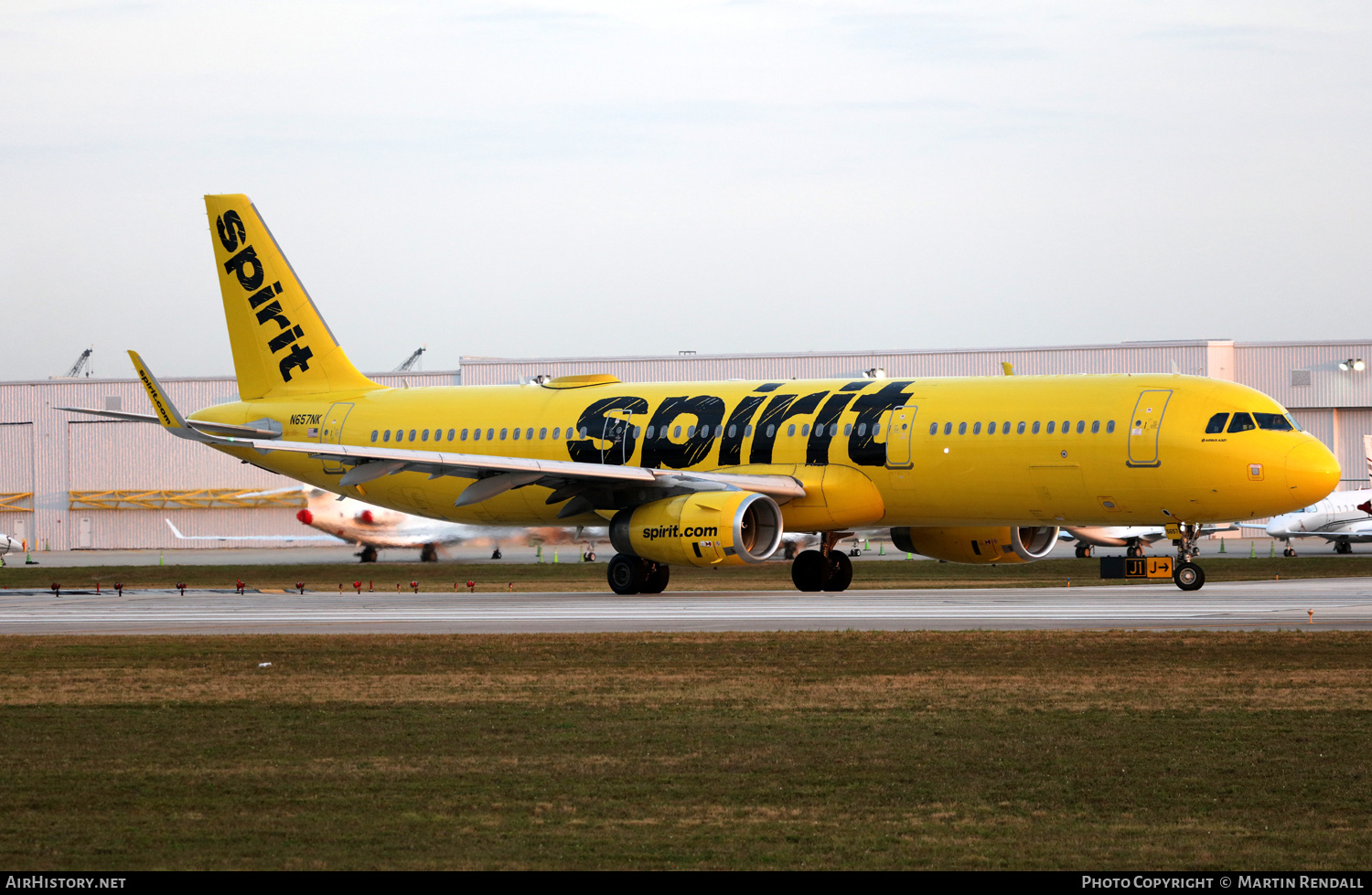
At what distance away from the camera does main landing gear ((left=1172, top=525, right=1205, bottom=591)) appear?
101 ft

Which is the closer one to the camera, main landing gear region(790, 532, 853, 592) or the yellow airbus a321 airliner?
the yellow airbus a321 airliner

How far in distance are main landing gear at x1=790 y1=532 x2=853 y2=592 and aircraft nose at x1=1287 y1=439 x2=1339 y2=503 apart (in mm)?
9878

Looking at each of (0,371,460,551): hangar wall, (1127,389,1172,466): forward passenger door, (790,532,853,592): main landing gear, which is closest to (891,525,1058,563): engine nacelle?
(790,532,853,592): main landing gear

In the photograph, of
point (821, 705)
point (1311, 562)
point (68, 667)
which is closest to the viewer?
point (821, 705)

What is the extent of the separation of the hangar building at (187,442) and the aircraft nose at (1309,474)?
1650 inches

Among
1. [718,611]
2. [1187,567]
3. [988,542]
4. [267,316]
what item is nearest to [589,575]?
[267,316]

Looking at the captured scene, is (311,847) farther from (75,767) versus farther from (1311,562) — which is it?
(1311,562)

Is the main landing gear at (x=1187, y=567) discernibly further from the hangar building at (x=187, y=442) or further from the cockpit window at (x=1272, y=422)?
the hangar building at (x=187, y=442)

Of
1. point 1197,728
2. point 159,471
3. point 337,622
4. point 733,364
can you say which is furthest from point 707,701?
point 159,471

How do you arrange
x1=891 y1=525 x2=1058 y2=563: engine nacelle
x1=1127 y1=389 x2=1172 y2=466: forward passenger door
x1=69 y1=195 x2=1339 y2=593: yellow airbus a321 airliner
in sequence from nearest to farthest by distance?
x1=1127 y1=389 x2=1172 y2=466: forward passenger door, x1=69 y1=195 x2=1339 y2=593: yellow airbus a321 airliner, x1=891 y1=525 x2=1058 y2=563: engine nacelle

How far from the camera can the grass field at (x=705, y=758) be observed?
9500 mm

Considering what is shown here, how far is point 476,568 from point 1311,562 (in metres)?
24.3

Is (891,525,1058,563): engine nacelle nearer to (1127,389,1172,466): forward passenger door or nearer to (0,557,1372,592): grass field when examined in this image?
(0,557,1372,592): grass field

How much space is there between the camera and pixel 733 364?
248ft
